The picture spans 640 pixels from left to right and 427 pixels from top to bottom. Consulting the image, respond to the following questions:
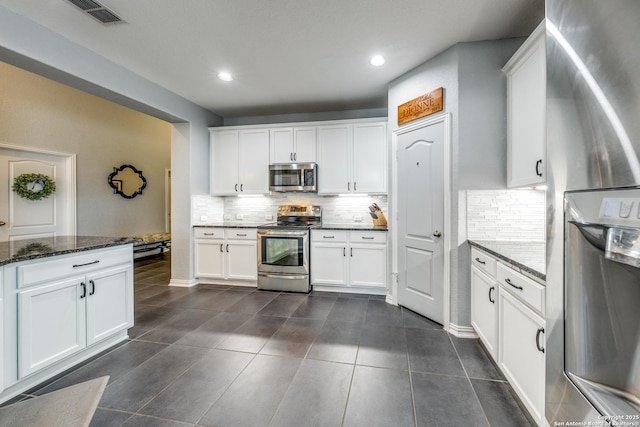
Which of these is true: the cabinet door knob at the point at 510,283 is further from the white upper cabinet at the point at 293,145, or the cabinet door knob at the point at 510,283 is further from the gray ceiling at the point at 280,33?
the white upper cabinet at the point at 293,145

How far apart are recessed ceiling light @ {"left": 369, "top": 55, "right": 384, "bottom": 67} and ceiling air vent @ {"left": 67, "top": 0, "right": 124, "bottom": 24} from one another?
2242mm

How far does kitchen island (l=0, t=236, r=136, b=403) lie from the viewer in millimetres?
1738

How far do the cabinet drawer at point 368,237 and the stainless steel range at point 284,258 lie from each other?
0.63 meters

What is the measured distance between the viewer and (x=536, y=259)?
1.71m

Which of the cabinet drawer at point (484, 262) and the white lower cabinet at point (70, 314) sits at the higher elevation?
the cabinet drawer at point (484, 262)

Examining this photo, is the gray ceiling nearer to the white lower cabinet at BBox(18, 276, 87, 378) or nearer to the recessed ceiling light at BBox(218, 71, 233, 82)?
the recessed ceiling light at BBox(218, 71, 233, 82)

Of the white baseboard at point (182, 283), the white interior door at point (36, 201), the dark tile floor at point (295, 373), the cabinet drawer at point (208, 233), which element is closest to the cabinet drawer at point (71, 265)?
the dark tile floor at point (295, 373)

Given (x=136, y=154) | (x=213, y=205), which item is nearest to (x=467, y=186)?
(x=213, y=205)

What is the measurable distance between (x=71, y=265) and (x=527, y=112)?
354cm

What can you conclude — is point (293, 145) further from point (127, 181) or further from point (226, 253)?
point (127, 181)

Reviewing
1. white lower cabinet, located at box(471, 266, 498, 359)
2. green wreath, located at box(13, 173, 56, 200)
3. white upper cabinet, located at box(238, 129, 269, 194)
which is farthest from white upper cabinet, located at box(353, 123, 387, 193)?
green wreath, located at box(13, 173, 56, 200)

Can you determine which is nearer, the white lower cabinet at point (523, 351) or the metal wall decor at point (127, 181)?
the white lower cabinet at point (523, 351)

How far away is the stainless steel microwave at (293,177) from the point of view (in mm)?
4184

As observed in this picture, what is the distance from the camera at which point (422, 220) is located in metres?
2.99
